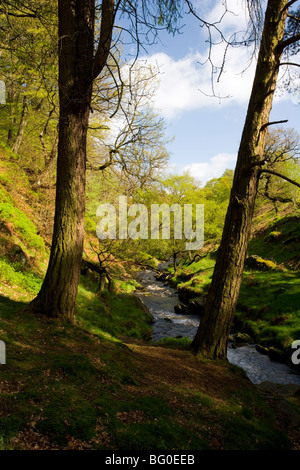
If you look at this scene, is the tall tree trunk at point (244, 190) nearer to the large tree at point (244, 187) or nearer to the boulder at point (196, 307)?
the large tree at point (244, 187)

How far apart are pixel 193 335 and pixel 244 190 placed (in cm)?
800

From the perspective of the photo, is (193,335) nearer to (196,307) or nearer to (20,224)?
(196,307)

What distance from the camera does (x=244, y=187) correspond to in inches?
215

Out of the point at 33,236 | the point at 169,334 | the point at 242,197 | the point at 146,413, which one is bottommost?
the point at 169,334

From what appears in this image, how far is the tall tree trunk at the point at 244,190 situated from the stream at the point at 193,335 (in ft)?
12.0

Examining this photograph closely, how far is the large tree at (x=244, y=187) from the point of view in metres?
5.39

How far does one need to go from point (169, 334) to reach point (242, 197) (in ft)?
25.8

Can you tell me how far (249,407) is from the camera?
4.08m

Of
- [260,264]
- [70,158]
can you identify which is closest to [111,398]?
[70,158]

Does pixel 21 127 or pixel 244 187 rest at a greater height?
pixel 21 127

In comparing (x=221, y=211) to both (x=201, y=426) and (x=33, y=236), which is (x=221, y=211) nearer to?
(x=33, y=236)

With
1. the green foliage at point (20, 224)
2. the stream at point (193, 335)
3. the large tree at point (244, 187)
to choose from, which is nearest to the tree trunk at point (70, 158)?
the large tree at point (244, 187)
